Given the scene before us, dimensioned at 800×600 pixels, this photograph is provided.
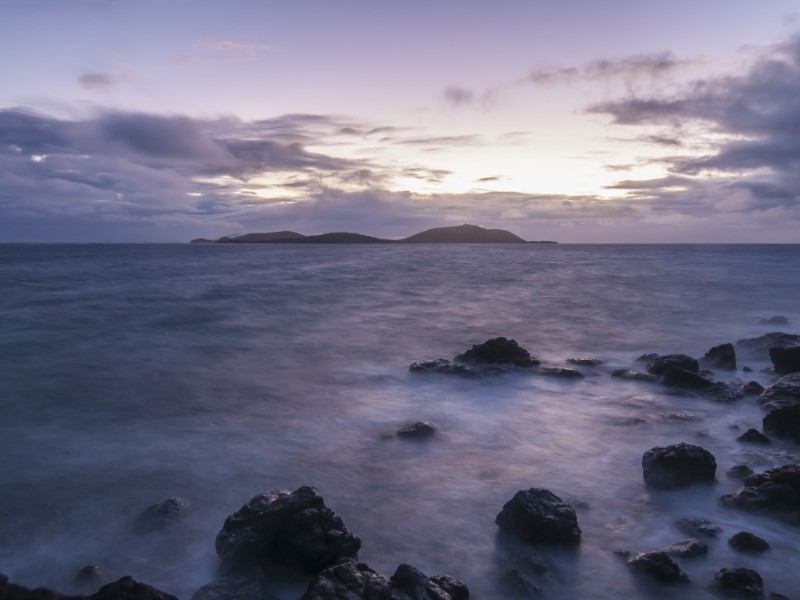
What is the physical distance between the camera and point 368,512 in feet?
25.9

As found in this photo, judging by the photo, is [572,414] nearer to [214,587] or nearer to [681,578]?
[681,578]

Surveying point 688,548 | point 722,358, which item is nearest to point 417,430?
point 688,548

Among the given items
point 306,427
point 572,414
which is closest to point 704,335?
point 572,414

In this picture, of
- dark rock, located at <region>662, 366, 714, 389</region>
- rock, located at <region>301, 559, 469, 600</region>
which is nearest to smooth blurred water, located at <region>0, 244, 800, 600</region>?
dark rock, located at <region>662, 366, 714, 389</region>

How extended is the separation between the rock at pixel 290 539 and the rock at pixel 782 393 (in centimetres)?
958

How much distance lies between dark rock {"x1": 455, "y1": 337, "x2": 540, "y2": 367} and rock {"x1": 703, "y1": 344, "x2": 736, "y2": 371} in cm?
473

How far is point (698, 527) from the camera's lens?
705 cm

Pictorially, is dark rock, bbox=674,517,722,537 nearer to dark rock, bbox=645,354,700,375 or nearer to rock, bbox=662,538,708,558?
rock, bbox=662,538,708,558

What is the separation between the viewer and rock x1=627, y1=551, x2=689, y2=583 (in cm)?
609

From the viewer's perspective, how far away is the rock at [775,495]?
734 centimetres

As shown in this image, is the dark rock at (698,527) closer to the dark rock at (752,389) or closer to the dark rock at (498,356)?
the dark rock at (752,389)

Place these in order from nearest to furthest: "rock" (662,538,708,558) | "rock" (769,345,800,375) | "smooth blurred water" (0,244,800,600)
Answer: "rock" (662,538,708,558)
"smooth blurred water" (0,244,800,600)
"rock" (769,345,800,375)

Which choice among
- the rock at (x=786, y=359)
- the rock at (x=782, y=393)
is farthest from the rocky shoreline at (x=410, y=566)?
the rock at (x=786, y=359)

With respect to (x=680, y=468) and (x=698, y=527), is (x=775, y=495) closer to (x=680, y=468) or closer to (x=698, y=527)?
(x=680, y=468)
